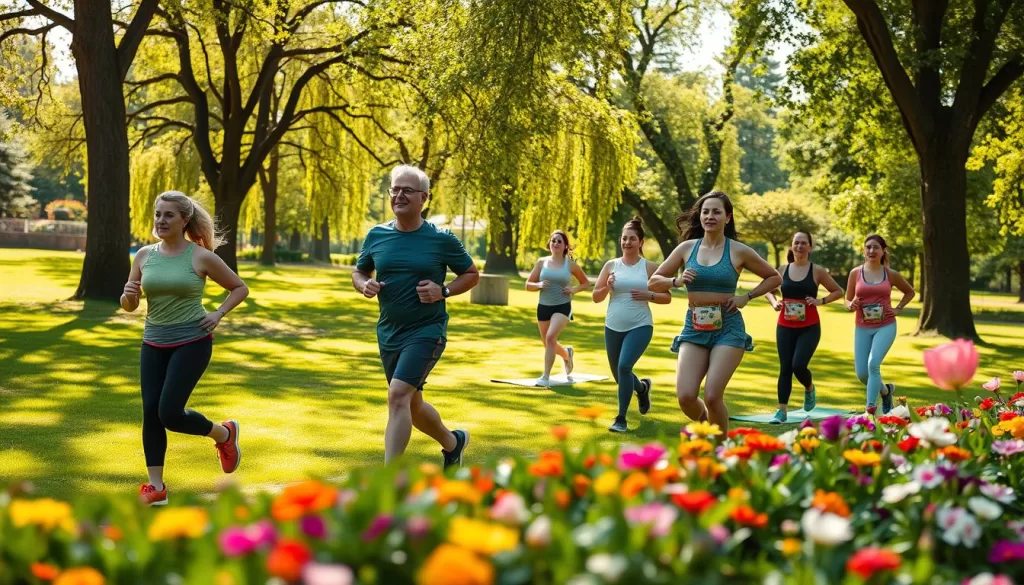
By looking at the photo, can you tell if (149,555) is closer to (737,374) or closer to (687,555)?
(687,555)

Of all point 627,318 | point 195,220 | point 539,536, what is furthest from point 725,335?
point 539,536

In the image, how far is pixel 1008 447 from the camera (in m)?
4.59

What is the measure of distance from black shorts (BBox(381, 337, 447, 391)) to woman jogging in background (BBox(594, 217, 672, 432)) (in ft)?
A: 12.1

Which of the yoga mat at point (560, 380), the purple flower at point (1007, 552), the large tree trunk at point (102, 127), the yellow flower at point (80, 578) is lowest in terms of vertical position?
the yoga mat at point (560, 380)

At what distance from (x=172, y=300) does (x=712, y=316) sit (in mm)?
3747

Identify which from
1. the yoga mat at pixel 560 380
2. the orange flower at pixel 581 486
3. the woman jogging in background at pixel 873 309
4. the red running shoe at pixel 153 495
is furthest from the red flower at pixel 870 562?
the yoga mat at pixel 560 380

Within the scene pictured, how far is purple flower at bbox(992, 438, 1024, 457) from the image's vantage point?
180 inches

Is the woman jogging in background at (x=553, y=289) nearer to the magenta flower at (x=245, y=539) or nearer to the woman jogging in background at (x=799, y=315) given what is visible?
the woman jogging in background at (x=799, y=315)

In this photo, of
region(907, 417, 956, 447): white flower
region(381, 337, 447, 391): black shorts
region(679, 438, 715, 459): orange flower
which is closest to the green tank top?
region(381, 337, 447, 391): black shorts

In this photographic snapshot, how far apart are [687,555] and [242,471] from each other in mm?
5797

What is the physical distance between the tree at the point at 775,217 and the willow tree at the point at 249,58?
128ft

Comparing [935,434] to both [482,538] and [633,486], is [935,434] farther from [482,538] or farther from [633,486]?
[482,538]

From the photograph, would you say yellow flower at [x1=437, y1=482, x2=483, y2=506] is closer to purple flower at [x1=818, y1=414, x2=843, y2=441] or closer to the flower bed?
the flower bed

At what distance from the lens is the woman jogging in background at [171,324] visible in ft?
22.8
